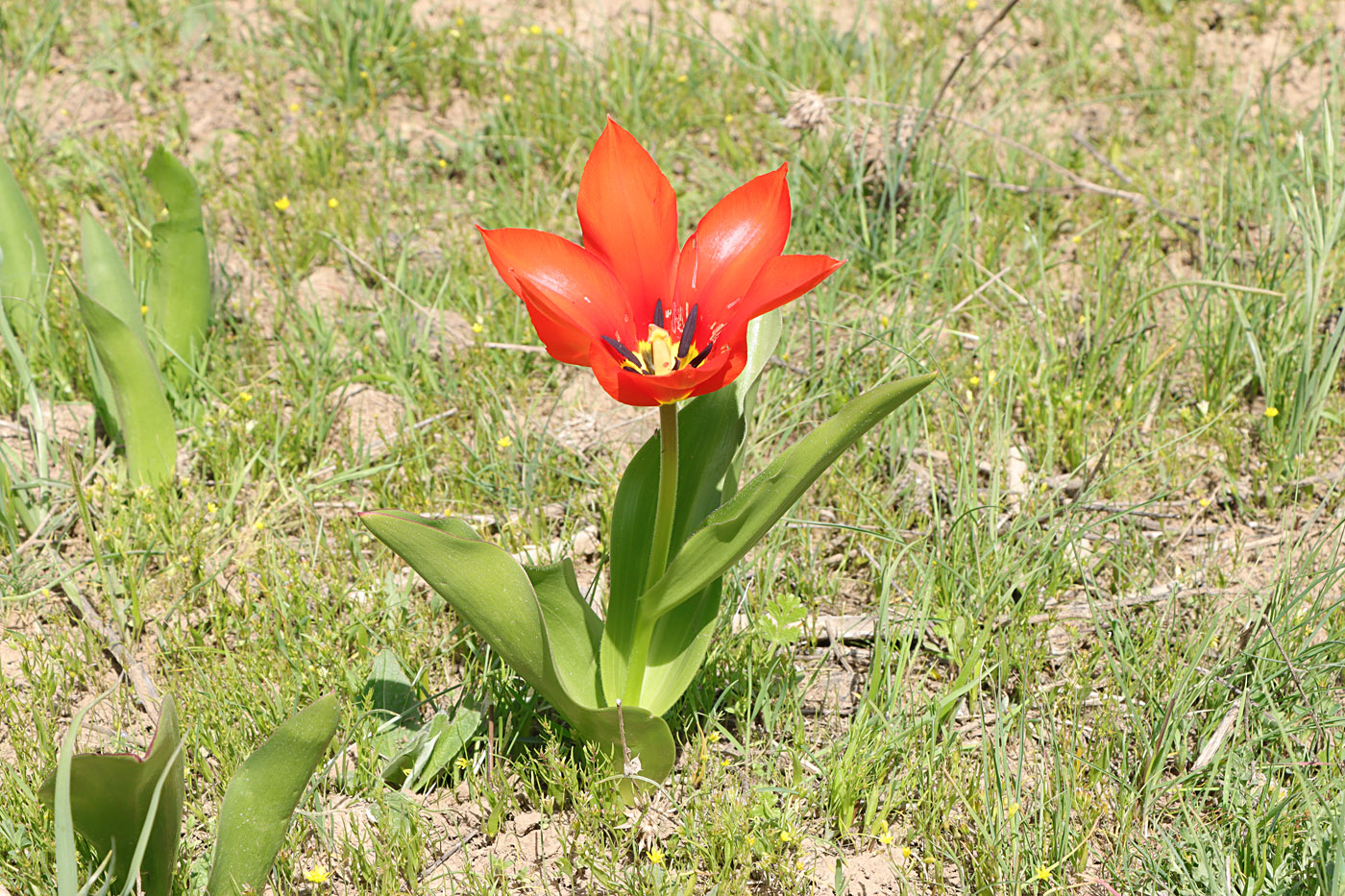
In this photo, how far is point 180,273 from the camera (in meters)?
2.67

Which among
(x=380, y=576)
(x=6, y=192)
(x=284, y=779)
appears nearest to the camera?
(x=284, y=779)

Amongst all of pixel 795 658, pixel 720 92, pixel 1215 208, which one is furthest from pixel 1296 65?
pixel 795 658

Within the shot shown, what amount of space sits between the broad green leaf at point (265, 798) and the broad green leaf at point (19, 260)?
1.50m

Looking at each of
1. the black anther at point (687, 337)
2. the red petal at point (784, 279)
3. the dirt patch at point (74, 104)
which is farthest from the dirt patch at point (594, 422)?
the dirt patch at point (74, 104)

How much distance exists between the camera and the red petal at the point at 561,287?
1385 mm

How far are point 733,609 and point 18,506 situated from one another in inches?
60.0

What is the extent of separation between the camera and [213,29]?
395 centimetres

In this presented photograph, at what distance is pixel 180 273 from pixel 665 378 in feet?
5.90

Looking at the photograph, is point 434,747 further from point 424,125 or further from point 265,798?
point 424,125

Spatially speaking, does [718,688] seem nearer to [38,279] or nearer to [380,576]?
[380,576]

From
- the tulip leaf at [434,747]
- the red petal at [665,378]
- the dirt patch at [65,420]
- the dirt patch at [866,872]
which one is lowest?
the dirt patch at [866,872]

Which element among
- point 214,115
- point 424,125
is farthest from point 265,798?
point 214,115

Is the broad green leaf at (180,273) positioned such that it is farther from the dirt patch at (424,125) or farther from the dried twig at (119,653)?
the dirt patch at (424,125)

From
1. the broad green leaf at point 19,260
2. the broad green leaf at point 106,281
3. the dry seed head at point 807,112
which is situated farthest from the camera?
the dry seed head at point 807,112
